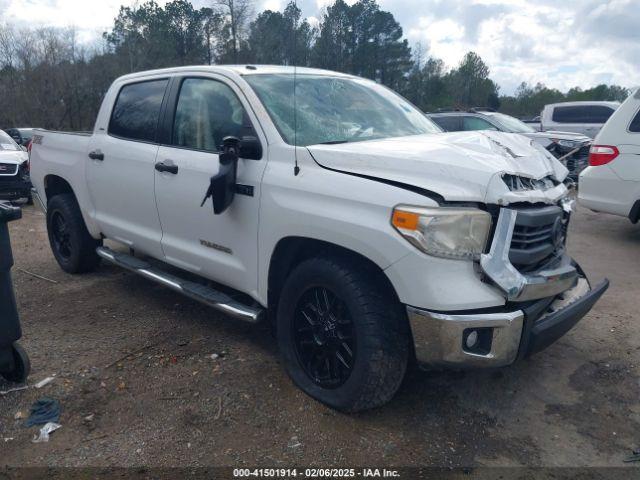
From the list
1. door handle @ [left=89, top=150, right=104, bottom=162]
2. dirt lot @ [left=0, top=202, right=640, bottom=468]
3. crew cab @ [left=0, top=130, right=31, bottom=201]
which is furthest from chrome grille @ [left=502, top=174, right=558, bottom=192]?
crew cab @ [left=0, top=130, right=31, bottom=201]

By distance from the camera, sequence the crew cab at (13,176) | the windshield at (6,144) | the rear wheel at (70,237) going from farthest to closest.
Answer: the windshield at (6,144) < the crew cab at (13,176) < the rear wheel at (70,237)

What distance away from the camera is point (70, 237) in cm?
553

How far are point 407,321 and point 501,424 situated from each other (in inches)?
34.2

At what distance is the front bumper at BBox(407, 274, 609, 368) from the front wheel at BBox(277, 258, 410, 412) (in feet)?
0.62

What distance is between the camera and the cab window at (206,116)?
3.69 metres

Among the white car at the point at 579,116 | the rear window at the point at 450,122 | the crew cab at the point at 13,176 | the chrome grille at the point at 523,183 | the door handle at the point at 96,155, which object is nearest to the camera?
the chrome grille at the point at 523,183

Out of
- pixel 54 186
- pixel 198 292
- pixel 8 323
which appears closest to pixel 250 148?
pixel 198 292

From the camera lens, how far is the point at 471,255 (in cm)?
263

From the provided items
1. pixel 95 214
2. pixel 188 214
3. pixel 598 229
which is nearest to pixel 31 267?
pixel 95 214

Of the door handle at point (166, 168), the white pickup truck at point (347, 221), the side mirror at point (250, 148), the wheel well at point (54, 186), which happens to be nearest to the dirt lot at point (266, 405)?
the white pickup truck at point (347, 221)

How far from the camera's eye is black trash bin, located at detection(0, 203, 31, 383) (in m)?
3.36

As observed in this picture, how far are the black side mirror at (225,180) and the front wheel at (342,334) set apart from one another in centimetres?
66

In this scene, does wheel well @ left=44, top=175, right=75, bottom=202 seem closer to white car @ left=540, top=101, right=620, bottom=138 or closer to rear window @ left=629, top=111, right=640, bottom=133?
rear window @ left=629, top=111, right=640, bottom=133

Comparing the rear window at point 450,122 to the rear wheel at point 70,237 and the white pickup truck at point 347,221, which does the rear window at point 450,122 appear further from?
the rear wheel at point 70,237
